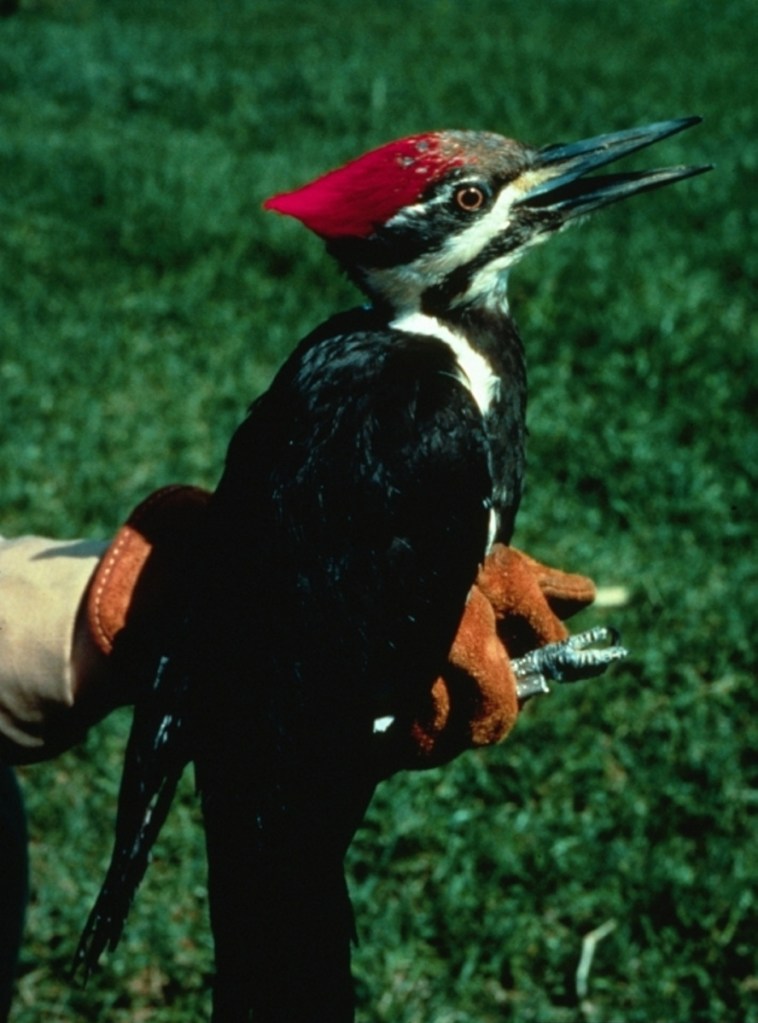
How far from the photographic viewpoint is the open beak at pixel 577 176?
2381 mm

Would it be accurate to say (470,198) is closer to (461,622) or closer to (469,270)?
(469,270)

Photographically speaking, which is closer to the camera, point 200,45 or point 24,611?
point 24,611

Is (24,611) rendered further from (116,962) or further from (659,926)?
(659,926)

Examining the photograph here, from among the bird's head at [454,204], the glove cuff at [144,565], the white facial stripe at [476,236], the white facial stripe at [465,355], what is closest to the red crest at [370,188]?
the bird's head at [454,204]

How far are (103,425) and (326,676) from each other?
329cm

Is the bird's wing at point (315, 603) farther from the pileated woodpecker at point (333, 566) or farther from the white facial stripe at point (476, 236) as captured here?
the white facial stripe at point (476, 236)

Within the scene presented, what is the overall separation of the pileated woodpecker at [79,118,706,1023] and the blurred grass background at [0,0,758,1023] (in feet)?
2.53

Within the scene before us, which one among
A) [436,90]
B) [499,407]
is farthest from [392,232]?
[436,90]

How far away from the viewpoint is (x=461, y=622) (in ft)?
7.88

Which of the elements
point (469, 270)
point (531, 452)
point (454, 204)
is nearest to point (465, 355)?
point (469, 270)

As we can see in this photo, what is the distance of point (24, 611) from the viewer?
2.35 meters

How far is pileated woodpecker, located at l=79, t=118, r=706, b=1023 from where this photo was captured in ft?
7.32

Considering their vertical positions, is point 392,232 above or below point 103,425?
above

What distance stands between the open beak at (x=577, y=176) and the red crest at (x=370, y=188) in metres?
0.18
